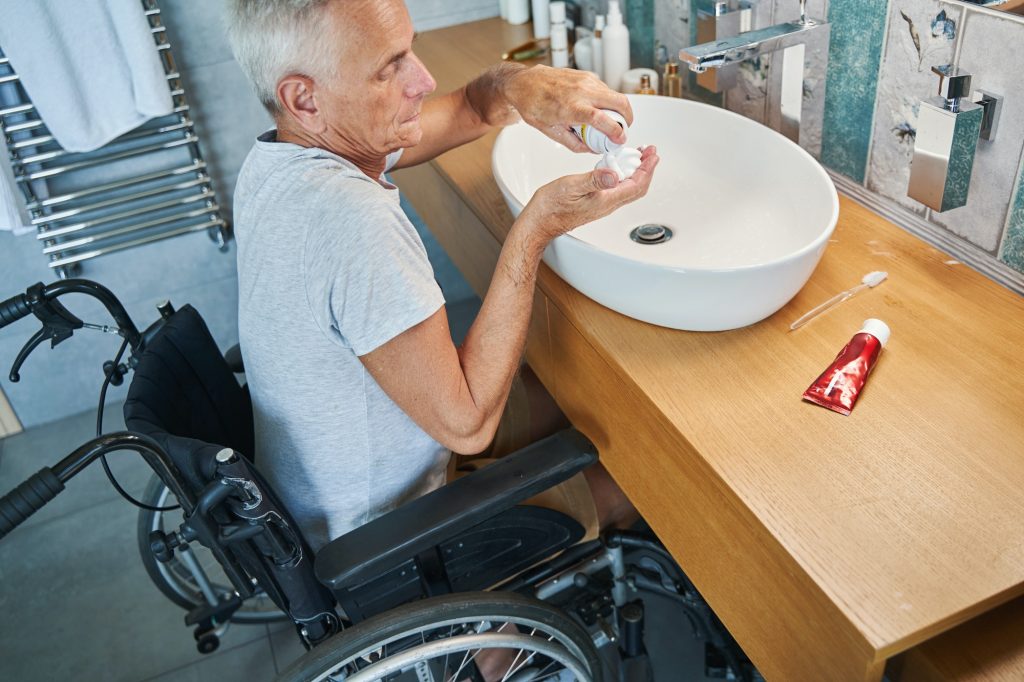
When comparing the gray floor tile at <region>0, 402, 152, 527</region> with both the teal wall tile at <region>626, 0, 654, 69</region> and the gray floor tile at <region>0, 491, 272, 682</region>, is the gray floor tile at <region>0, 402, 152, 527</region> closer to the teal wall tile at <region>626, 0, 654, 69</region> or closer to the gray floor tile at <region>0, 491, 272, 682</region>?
the gray floor tile at <region>0, 491, 272, 682</region>

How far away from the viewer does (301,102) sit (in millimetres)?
1102

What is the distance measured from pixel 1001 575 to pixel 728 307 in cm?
42

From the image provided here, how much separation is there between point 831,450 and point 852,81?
2.16 feet

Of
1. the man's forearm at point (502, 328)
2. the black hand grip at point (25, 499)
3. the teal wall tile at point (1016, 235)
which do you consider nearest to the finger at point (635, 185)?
the man's forearm at point (502, 328)

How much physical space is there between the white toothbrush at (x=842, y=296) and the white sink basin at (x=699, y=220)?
0.04 metres

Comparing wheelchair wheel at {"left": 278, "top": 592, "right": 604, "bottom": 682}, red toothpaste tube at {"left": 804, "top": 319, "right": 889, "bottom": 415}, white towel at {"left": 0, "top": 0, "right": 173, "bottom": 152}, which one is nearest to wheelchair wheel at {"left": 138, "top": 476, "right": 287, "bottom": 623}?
wheelchair wheel at {"left": 278, "top": 592, "right": 604, "bottom": 682}

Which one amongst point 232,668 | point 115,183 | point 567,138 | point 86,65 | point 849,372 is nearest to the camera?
point 849,372

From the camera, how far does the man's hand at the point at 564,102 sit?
1.36 meters

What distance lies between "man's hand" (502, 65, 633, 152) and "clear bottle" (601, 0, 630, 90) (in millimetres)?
363

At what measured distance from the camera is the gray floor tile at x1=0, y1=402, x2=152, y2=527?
2.32m

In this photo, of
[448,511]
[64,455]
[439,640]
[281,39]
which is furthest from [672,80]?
[64,455]

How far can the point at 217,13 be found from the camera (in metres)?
2.27

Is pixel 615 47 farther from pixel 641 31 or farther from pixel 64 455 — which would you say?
pixel 64 455

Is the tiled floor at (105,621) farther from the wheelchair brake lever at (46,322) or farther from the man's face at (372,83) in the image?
the man's face at (372,83)
